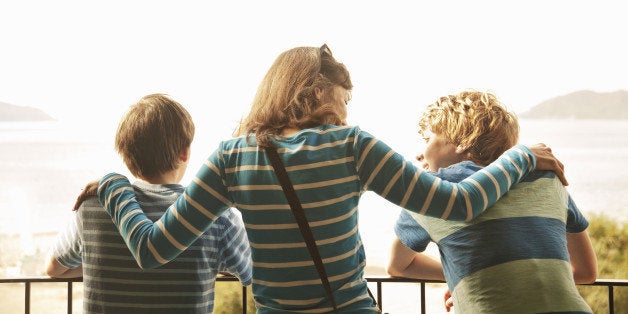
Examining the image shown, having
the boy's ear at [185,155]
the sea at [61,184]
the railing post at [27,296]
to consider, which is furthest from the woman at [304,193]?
the sea at [61,184]

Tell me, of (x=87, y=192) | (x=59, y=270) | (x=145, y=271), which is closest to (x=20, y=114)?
(x=59, y=270)

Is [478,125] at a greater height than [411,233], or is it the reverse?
[478,125]

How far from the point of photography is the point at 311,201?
880 mm

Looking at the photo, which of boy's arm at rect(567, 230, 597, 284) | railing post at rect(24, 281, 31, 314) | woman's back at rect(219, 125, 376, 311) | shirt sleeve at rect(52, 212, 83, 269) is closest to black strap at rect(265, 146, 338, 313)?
woman's back at rect(219, 125, 376, 311)

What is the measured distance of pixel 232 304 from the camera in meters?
5.88

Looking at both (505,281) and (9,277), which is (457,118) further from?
(9,277)

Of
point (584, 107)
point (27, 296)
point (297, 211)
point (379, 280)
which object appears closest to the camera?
point (297, 211)

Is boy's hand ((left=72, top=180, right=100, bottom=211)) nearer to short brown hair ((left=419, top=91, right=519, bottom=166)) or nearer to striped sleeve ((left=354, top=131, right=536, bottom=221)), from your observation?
striped sleeve ((left=354, top=131, right=536, bottom=221))

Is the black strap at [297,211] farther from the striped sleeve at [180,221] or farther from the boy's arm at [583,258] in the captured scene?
the boy's arm at [583,258]

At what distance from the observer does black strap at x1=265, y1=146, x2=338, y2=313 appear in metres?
0.87

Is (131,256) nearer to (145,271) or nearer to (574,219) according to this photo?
(145,271)

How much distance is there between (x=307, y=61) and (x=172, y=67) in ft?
6.94

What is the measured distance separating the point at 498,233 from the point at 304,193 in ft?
1.18

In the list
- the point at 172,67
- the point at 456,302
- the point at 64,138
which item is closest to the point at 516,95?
the point at 172,67
